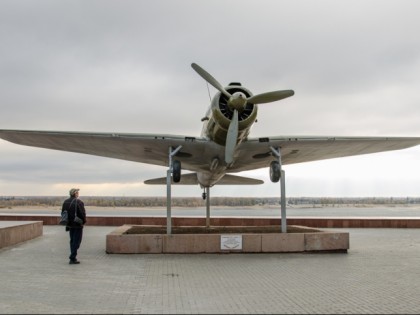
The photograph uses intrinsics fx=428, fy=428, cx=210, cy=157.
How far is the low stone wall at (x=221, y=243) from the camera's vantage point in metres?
13.8

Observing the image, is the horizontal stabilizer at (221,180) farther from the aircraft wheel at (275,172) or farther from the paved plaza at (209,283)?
the paved plaza at (209,283)

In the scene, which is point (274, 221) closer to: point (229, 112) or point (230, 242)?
point (230, 242)

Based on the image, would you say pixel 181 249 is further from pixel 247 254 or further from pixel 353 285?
pixel 353 285

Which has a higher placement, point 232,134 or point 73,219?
point 232,134

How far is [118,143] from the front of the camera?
16016mm

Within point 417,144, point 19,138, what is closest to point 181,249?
point 19,138

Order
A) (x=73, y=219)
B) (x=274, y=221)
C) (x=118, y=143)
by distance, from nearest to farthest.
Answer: (x=73, y=219) < (x=118, y=143) < (x=274, y=221)

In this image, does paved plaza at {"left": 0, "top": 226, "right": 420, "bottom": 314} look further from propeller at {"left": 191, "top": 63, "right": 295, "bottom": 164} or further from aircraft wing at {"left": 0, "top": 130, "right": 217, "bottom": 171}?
aircraft wing at {"left": 0, "top": 130, "right": 217, "bottom": 171}

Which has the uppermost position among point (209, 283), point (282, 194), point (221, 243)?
point (282, 194)

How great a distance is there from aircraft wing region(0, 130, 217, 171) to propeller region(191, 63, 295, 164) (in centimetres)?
192

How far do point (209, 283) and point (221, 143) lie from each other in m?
7.61

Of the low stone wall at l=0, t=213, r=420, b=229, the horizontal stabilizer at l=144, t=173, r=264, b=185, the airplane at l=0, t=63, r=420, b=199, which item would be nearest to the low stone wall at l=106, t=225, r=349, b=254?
the airplane at l=0, t=63, r=420, b=199

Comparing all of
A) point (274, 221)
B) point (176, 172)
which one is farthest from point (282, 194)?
point (274, 221)

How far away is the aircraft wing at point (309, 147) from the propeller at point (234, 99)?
1.95 m
